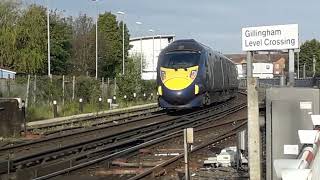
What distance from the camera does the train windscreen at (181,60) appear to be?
2873 centimetres

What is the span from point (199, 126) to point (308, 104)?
14805 millimetres

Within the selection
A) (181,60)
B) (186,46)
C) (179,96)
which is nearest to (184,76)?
(181,60)

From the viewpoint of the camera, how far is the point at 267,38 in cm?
946

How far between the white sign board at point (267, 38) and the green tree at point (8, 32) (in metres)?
49.1

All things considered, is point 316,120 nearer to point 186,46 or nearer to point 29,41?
point 186,46

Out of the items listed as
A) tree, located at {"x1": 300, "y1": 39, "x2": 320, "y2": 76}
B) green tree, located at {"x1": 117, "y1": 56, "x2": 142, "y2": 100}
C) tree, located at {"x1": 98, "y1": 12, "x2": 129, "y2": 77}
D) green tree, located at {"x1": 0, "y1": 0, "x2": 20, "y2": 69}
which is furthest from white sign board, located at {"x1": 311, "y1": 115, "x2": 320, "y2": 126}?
tree, located at {"x1": 300, "y1": 39, "x2": 320, "y2": 76}

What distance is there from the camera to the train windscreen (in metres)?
28.7

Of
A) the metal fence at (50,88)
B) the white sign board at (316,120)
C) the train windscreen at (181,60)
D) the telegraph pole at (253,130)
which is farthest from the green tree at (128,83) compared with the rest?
the white sign board at (316,120)

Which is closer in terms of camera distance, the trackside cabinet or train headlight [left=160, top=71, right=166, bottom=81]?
the trackside cabinet

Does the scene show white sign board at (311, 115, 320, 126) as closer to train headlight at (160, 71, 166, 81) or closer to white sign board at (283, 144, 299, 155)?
white sign board at (283, 144, 299, 155)

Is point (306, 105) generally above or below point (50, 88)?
above

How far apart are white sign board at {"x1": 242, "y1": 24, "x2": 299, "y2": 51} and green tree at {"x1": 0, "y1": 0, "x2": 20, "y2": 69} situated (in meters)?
49.1

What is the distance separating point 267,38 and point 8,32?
1952 inches

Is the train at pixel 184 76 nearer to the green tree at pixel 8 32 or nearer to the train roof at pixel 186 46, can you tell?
the train roof at pixel 186 46
